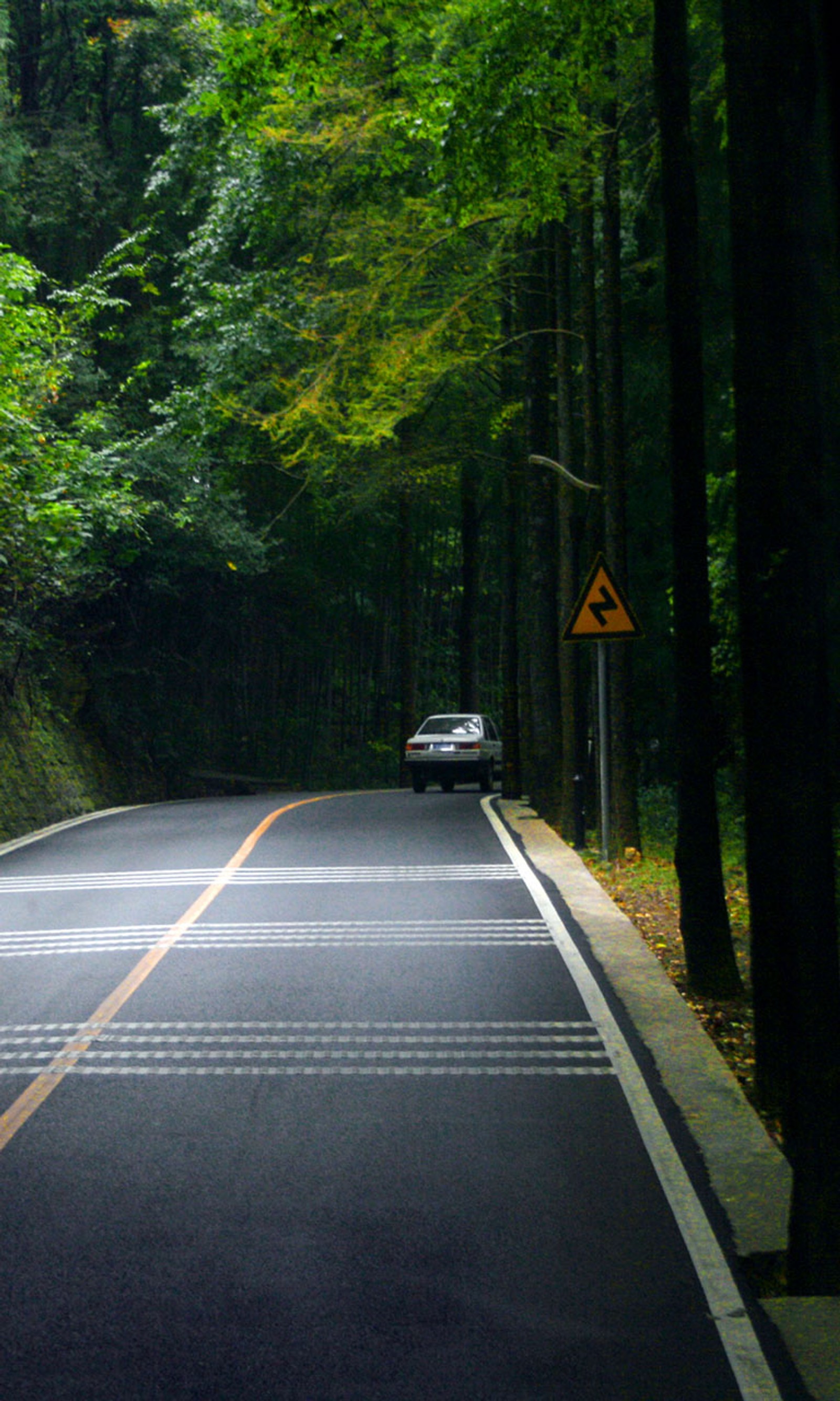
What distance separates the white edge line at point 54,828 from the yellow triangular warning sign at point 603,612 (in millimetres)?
8592

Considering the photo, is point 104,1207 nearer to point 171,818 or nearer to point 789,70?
point 789,70

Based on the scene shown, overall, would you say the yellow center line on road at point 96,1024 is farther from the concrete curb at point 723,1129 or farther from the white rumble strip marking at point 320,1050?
the concrete curb at point 723,1129

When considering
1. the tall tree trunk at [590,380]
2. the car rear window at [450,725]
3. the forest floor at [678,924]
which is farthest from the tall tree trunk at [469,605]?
the forest floor at [678,924]

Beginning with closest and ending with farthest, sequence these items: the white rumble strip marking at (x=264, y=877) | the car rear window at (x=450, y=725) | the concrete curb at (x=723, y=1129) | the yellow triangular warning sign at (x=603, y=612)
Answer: the concrete curb at (x=723, y=1129)
the white rumble strip marking at (x=264, y=877)
the yellow triangular warning sign at (x=603, y=612)
the car rear window at (x=450, y=725)

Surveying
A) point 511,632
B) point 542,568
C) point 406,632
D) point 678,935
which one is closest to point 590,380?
point 542,568

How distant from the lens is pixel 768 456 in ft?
19.5

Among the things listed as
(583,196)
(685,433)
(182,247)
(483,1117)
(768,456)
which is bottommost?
(483,1117)

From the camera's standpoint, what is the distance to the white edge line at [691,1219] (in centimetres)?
474

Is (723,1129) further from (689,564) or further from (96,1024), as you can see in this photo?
(689,564)

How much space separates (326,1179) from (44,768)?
2192 centimetres

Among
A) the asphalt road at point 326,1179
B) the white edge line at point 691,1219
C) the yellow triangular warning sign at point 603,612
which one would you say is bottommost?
the white edge line at point 691,1219

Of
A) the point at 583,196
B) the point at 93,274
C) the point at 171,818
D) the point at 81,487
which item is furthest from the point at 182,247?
the point at 583,196

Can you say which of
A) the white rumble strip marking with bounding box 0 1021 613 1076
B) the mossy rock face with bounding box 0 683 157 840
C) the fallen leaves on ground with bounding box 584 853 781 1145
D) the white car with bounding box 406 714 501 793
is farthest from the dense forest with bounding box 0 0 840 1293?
the white car with bounding box 406 714 501 793

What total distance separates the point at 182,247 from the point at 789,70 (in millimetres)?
31320
